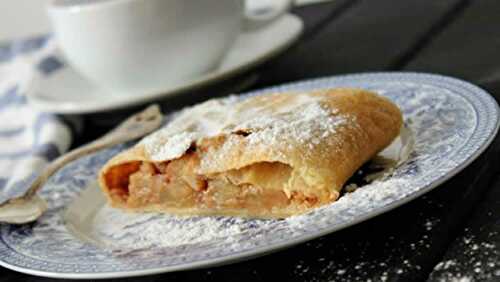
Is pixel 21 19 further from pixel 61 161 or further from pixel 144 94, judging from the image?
pixel 61 161

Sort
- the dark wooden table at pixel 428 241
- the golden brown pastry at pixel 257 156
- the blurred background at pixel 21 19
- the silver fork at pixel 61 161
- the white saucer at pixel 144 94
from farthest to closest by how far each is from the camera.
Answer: the blurred background at pixel 21 19, the white saucer at pixel 144 94, the silver fork at pixel 61 161, the golden brown pastry at pixel 257 156, the dark wooden table at pixel 428 241

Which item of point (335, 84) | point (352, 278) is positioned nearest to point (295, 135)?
point (352, 278)

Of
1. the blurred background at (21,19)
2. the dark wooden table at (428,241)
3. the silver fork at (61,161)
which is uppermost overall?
the dark wooden table at (428,241)

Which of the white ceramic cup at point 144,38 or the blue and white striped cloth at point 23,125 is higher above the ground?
the white ceramic cup at point 144,38

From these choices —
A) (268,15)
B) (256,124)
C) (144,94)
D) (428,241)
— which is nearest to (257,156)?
(256,124)

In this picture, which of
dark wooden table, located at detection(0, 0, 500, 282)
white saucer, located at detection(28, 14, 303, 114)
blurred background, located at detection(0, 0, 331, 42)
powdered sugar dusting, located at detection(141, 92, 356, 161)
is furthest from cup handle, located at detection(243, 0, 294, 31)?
blurred background, located at detection(0, 0, 331, 42)

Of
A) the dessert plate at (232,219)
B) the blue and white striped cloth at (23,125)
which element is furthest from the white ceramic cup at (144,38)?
the dessert plate at (232,219)

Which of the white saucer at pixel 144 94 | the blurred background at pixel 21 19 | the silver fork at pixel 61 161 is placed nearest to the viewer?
the silver fork at pixel 61 161

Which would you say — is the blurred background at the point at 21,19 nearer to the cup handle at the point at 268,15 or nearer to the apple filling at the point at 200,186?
the cup handle at the point at 268,15
